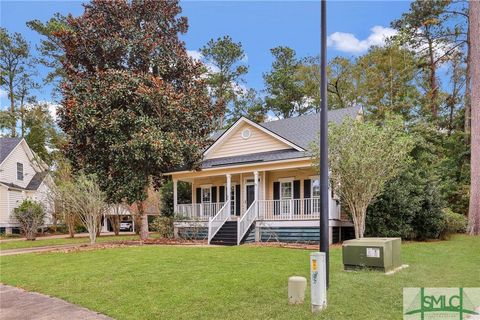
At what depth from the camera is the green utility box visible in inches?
322

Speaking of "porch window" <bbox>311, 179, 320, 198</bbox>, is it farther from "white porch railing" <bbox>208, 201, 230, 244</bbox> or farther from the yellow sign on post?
the yellow sign on post

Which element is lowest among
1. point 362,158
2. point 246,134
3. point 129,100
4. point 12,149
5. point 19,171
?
point 362,158

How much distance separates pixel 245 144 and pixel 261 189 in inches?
98.9

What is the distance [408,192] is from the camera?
48.4ft

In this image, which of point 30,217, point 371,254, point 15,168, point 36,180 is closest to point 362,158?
point 371,254

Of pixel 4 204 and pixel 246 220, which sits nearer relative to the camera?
pixel 246 220

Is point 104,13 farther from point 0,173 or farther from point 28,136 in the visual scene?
point 28,136

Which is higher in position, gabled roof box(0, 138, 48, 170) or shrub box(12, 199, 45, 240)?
gabled roof box(0, 138, 48, 170)

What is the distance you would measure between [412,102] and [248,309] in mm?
24676

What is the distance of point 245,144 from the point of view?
20234 mm

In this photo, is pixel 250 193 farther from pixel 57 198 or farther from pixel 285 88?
pixel 285 88

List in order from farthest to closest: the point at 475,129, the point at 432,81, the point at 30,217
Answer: the point at 432,81 < the point at 30,217 < the point at 475,129

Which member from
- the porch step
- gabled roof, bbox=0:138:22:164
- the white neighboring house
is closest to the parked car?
the white neighboring house

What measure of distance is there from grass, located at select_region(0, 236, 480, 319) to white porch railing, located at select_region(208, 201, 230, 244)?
183 inches
